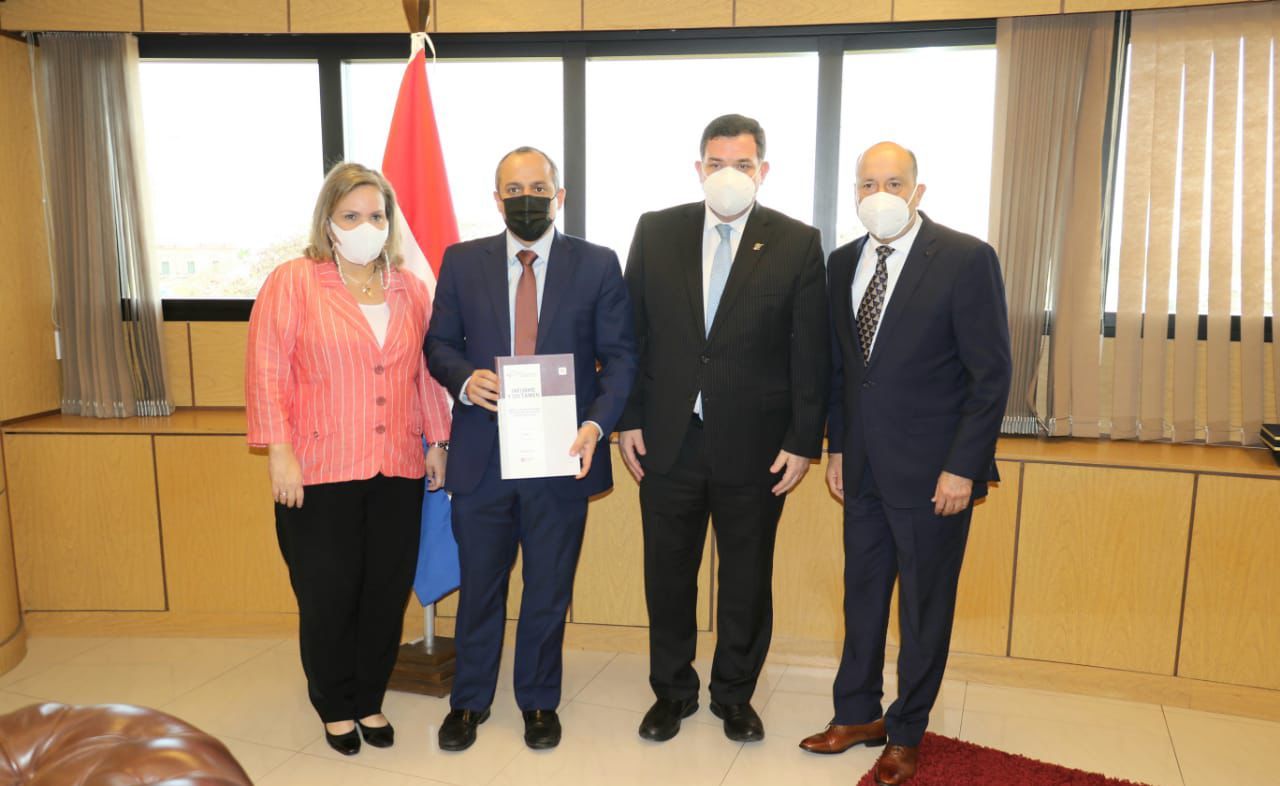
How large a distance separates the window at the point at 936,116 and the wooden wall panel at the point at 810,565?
48.1 inches

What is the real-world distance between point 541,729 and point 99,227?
279 cm

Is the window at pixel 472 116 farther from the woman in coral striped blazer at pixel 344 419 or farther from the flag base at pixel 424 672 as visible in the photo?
the flag base at pixel 424 672

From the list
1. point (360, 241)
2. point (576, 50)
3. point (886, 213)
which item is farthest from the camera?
point (576, 50)

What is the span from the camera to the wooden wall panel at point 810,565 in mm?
3301

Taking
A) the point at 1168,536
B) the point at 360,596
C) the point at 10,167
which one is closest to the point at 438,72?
the point at 10,167

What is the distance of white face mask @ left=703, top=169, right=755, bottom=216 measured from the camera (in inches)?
95.2

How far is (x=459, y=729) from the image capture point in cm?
267

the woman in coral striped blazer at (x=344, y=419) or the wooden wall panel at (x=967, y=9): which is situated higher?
the wooden wall panel at (x=967, y=9)

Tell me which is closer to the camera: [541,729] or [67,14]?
[541,729]

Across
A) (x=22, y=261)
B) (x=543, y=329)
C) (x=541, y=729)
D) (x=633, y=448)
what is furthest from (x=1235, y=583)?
(x=22, y=261)

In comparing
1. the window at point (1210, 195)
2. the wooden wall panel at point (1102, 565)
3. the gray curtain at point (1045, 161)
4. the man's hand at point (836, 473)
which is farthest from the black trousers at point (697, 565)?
the window at point (1210, 195)

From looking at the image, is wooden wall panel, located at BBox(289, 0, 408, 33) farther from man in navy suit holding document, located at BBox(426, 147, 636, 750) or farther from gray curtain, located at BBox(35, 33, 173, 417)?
man in navy suit holding document, located at BBox(426, 147, 636, 750)

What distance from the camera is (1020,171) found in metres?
3.27

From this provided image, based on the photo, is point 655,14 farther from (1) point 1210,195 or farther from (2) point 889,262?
(1) point 1210,195
